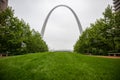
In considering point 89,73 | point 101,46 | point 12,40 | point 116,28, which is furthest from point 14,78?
point 101,46

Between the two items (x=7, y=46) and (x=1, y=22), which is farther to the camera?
(x=7, y=46)

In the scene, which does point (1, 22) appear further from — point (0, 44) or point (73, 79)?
point (73, 79)

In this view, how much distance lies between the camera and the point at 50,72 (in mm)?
10406

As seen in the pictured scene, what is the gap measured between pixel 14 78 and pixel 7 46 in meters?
29.9

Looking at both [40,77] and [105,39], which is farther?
[105,39]

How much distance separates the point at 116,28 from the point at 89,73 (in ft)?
91.2

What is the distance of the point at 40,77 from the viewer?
950 centimetres

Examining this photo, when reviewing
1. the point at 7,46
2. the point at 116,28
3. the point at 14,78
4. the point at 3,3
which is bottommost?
the point at 14,78

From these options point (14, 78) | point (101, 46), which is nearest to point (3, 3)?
point (101, 46)

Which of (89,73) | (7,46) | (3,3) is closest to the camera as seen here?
(89,73)

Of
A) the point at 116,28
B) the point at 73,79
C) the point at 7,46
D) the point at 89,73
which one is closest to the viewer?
the point at 73,79

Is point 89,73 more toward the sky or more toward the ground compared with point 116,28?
more toward the ground

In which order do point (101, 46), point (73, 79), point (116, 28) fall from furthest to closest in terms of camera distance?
point (101, 46), point (116, 28), point (73, 79)

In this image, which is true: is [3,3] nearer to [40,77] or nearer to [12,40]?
[12,40]
